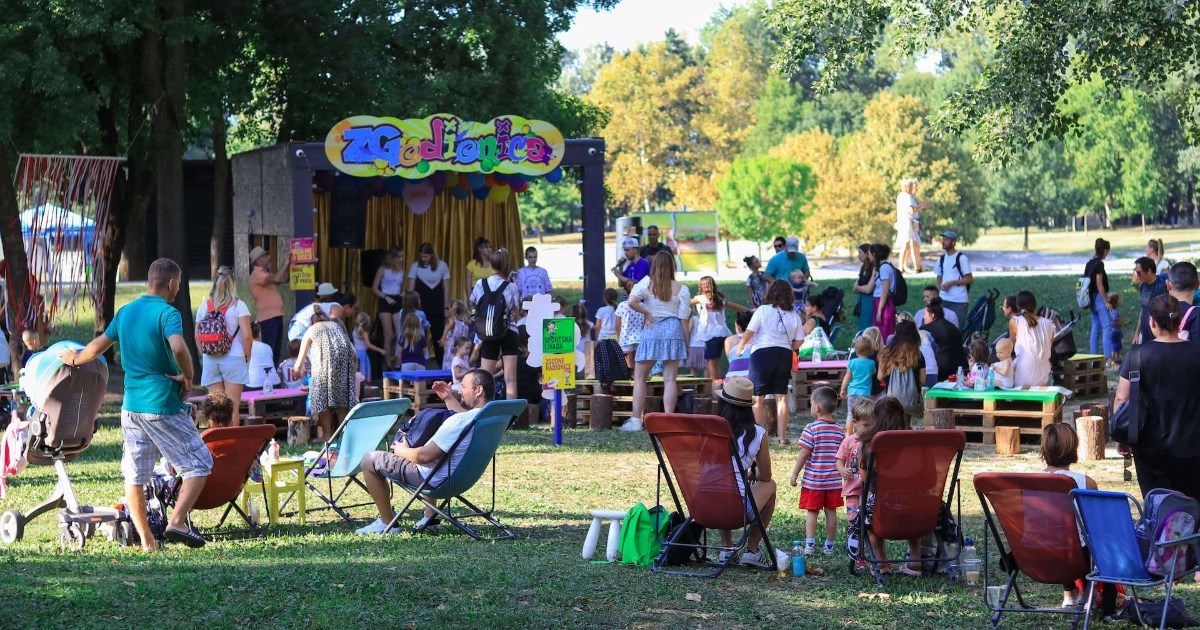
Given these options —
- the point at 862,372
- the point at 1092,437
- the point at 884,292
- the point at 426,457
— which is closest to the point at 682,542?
the point at 426,457

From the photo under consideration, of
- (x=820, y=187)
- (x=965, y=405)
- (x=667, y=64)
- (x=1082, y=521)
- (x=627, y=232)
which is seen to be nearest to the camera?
(x=1082, y=521)

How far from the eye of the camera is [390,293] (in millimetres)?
17688

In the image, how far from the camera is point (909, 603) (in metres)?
6.74

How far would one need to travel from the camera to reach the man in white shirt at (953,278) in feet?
54.4

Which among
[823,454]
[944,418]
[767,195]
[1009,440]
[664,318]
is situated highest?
[767,195]

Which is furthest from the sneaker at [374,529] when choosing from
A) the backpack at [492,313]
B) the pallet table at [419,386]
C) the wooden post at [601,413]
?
the pallet table at [419,386]

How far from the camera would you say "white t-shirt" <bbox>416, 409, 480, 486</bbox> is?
26.6 feet

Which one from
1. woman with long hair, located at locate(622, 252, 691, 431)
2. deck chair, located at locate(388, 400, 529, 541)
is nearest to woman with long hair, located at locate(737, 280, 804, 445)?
woman with long hair, located at locate(622, 252, 691, 431)

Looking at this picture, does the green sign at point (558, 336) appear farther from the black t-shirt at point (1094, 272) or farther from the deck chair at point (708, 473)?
the black t-shirt at point (1094, 272)

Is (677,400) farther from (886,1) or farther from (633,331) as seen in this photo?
(886,1)

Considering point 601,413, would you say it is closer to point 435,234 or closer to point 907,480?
point 907,480

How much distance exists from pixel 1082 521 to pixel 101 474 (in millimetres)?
7669

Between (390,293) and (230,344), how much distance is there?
5823 millimetres

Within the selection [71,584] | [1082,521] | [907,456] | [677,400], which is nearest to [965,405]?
[677,400]
